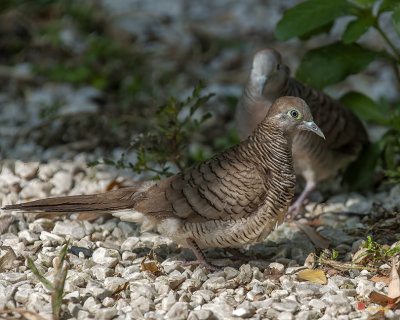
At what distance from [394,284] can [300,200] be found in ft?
5.61

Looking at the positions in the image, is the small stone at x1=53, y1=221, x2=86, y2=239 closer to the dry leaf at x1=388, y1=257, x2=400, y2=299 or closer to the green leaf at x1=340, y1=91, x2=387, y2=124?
the dry leaf at x1=388, y1=257, x2=400, y2=299

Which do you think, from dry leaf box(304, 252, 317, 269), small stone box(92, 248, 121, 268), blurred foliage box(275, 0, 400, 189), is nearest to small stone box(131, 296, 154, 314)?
small stone box(92, 248, 121, 268)

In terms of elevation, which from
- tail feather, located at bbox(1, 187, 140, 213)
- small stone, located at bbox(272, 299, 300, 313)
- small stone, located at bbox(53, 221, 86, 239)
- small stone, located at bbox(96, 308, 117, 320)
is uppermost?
tail feather, located at bbox(1, 187, 140, 213)

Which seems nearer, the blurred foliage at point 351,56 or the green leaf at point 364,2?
the blurred foliage at point 351,56

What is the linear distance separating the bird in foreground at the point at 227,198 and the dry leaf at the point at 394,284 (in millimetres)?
706

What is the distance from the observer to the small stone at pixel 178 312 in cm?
313

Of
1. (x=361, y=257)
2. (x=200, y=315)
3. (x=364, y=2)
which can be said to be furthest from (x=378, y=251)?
(x=364, y=2)

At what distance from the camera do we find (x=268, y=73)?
14.8 feet

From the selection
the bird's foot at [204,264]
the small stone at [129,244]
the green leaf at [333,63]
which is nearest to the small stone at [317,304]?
the bird's foot at [204,264]

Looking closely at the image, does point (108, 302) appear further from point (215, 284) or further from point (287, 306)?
point (287, 306)

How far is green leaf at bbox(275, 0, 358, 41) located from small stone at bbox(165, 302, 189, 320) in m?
2.25

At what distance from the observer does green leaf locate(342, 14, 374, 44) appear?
4562mm

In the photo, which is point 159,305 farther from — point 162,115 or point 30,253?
point 162,115

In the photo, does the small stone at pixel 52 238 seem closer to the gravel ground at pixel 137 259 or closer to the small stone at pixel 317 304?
the gravel ground at pixel 137 259
